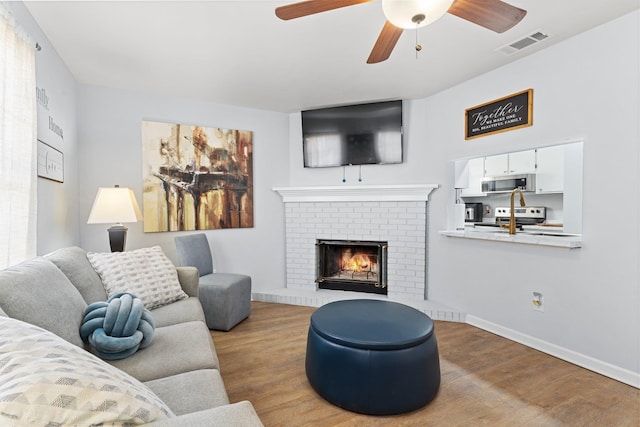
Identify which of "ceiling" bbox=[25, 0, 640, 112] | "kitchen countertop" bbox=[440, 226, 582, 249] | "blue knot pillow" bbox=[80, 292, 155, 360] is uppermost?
"ceiling" bbox=[25, 0, 640, 112]

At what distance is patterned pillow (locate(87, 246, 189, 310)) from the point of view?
205cm

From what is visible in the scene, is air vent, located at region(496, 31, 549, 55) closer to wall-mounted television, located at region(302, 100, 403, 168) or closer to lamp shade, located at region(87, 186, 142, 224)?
wall-mounted television, located at region(302, 100, 403, 168)

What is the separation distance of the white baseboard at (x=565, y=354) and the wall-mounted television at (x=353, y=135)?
1.95 meters

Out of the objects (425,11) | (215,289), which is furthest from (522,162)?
(215,289)

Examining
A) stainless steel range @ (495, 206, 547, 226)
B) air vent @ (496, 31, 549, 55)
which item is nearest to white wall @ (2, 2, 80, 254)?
air vent @ (496, 31, 549, 55)

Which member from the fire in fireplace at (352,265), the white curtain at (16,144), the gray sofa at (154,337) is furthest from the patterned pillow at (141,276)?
the fire in fireplace at (352,265)

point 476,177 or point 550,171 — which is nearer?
point 550,171

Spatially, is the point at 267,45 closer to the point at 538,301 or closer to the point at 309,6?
the point at 309,6

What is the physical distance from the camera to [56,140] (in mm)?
2553

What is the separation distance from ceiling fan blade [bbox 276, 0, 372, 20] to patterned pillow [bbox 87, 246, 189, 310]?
1.80m

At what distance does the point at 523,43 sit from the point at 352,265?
9.38ft

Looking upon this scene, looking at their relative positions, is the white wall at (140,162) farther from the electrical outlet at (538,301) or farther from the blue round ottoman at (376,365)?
the electrical outlet at (538,301)

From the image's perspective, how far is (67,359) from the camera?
0.73 meters

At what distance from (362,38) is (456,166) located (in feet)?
5.96
